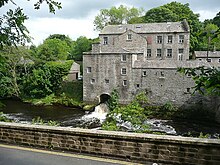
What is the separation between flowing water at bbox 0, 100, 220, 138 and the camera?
22.2 metres

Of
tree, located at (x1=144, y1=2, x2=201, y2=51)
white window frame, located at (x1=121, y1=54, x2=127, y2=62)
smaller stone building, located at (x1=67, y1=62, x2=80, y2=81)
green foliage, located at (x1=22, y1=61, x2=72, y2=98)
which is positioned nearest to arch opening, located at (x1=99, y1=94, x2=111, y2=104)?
white window frame, located at (x1=121, y1=54, x2=127, y2=62)

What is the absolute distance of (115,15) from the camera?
6062cm

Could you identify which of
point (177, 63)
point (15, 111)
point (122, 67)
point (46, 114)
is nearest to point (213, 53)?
point (177, 63)

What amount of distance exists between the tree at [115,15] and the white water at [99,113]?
33314 mm

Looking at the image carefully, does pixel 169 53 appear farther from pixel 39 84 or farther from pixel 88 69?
pixel 39 84

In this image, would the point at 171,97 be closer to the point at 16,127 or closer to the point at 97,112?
the point at 97,112

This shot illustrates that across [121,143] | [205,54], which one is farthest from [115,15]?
[121,143]

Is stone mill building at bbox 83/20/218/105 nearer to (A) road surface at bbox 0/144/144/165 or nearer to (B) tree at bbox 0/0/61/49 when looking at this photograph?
(A) road surface at bbox 0/144/144/165

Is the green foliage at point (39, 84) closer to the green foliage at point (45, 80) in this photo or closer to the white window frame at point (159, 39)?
the green foliage at point (45, 80)

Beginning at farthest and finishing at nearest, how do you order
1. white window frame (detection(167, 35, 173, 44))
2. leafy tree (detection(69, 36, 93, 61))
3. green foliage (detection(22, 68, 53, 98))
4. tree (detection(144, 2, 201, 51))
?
1. leafy tree (detection(69, 36, 93, 61))
2. tree (detection(144, 2, 201, 51))
3. white window frame (detection(167, 35, 173, 44))
4. green foliage (detection(22, 68, 53, 98))

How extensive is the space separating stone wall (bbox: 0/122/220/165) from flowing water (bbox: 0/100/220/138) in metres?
13.0

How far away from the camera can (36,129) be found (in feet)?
21.5

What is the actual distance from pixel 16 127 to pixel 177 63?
25.3 meters

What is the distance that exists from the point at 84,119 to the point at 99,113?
3306mm
